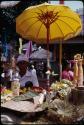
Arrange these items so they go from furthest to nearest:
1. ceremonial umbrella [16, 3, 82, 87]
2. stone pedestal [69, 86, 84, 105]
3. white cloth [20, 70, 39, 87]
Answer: white cloth [20, 70, 39, 87]
ceremonial umbrella [16, 3, 82, 87]
stone pedestal [69, 86, 84, 105]

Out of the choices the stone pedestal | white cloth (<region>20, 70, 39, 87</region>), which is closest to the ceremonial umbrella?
white cloth (<region>20, 70, 39, 87</region>)

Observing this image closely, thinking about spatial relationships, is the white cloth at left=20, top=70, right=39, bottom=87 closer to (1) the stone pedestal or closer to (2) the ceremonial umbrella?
(2) the ceremonial umbrella

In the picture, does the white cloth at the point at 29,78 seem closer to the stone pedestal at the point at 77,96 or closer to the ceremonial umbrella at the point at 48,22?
the ceremonial umbrella at the point at 48,22

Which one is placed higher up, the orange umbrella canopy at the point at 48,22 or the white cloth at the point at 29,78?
the orange umbrella canopy at the point at 48,22

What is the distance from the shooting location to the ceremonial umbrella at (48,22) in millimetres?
8172

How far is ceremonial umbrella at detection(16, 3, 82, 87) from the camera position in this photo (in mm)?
8172

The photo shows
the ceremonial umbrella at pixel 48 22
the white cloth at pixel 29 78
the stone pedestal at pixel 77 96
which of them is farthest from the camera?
the white cloth at pixel 29 78

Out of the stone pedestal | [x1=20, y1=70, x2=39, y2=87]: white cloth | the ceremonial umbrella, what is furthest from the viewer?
[x1=20, y1=70, x2=39, y2=87]: white cloth

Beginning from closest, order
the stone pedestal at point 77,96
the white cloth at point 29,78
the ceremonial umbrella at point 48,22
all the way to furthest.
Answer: the stone pedestal at point 77,96 → the ceremonial umbrella at point 48,22 → the white cloth at point 29,78

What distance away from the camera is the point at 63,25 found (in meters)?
9.77

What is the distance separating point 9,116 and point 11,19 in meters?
7.52

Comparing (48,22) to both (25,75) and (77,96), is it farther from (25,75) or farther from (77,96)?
(25,75)

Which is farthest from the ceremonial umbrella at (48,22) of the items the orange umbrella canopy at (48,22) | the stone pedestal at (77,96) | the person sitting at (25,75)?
the stone pedestal at (77,96)

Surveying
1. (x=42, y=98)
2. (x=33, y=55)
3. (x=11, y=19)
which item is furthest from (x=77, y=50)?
(x=42, y=98)
